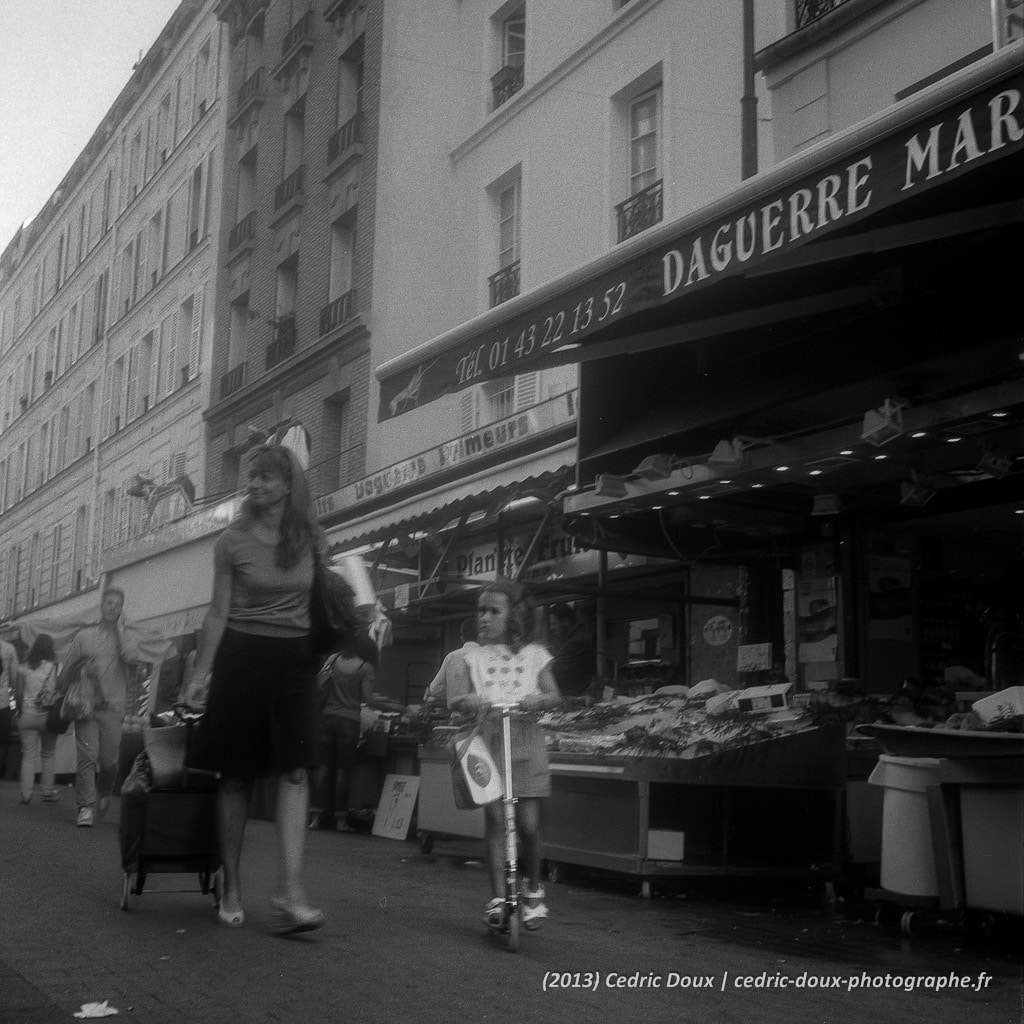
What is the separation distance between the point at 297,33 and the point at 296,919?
22.8 meters

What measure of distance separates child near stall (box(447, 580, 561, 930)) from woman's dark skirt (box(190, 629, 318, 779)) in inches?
31.9

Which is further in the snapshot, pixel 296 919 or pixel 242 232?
pixel 242 232

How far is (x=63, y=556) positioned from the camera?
38.3 m

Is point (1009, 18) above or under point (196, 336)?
under

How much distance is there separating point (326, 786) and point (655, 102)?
8249mm

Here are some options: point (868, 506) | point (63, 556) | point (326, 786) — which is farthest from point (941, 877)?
point (63, 556)

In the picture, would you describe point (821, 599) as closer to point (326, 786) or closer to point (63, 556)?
point (326, 786)

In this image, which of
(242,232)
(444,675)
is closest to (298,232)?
(242,232)

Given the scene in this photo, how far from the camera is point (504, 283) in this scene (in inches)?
746

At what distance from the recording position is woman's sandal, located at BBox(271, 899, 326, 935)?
18.1ft

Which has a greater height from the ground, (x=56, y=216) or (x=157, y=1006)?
(x=56, y=216)

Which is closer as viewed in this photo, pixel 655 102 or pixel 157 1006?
pixel 157 1006

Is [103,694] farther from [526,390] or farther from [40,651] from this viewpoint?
[526,390]

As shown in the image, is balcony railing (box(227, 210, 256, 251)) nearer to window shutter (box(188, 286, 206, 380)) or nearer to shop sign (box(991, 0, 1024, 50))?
window shutter (box(188, 286, 206, 380))
